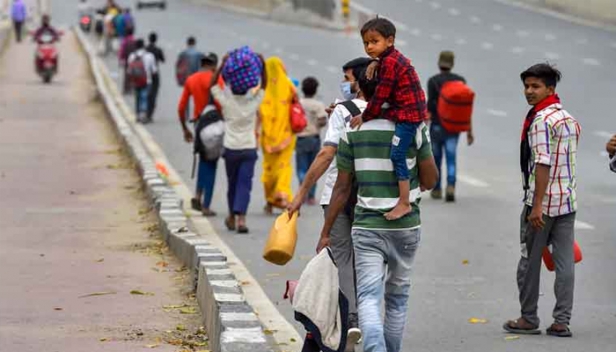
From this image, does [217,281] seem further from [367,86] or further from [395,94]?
[395,94]

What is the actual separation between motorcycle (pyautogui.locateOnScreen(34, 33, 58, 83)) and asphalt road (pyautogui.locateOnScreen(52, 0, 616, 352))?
324cm

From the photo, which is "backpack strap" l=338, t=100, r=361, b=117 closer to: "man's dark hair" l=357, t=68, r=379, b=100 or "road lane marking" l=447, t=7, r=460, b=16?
"man's dark hair" l=357, t=68, r=379, b=100

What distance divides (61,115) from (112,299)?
2182 cm

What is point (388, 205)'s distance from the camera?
741 cm

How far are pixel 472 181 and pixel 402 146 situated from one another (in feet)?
42.1

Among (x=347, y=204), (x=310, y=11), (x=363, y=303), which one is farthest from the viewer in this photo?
(x=310, y=11)

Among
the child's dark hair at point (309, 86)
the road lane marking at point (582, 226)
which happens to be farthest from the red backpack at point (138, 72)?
the road lane marking at point (582, 226)

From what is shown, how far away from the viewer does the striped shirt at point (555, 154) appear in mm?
9125

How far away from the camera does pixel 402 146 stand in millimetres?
7305

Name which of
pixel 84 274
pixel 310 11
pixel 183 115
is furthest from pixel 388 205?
pixel 310 11

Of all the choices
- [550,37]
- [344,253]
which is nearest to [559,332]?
[344,253]

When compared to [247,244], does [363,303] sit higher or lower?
higher

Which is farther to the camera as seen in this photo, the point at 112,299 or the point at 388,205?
the point at 112,299

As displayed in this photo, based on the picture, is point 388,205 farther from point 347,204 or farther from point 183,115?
point 183,115
